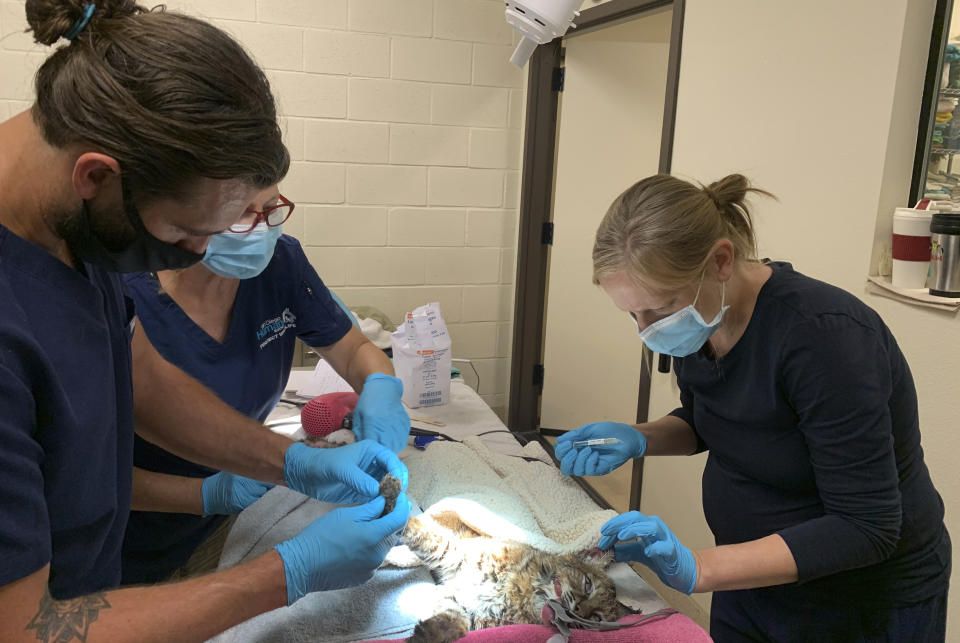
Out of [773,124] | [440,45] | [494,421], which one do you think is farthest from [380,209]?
[773,124]

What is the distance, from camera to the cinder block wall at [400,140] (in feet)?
10.9

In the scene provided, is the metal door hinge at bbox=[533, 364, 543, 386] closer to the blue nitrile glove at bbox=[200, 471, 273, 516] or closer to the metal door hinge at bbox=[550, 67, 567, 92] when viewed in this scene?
the metal door hinge at bbox=[550, 67, 567, 92]

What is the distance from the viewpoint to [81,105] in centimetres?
76

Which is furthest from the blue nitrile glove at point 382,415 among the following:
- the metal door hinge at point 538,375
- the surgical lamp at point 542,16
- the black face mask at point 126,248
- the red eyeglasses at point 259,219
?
the metal door hinge at point 538,375

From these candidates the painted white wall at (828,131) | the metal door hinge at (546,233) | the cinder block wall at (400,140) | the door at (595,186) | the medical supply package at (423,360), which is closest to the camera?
the painted white wall at (828,131)

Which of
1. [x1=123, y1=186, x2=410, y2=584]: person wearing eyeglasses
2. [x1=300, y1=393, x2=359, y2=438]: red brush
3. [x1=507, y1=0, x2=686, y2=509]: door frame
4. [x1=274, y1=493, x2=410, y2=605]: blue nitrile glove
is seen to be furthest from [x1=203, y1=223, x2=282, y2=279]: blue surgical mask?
[x1=507, y1=0, x2=686, y2=509]: door frame

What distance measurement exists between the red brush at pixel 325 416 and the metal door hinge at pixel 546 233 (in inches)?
82.5

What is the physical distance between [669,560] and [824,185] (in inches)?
46.5

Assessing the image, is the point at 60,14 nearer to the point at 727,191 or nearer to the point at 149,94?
the point at 149,94

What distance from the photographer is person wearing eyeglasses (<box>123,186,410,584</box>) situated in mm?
1415

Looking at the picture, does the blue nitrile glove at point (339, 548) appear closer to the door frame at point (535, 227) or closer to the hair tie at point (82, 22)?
the hair tie at point (82, 22)

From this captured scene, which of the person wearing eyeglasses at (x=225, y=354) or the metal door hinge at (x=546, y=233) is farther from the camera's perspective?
the metal door hinge at (x=546, y=233)

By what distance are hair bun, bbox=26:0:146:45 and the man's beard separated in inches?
7.8

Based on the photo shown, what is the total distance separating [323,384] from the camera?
2445mm
